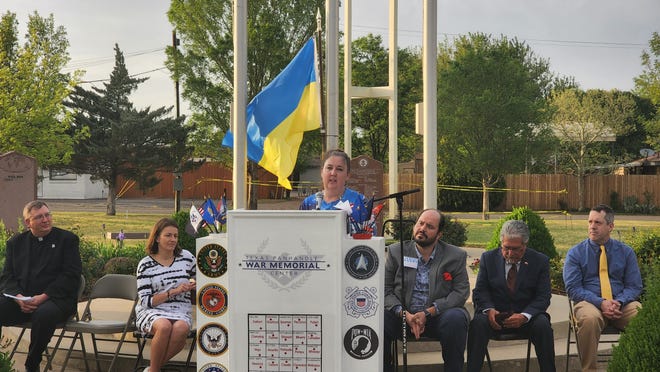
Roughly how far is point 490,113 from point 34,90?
1770cm

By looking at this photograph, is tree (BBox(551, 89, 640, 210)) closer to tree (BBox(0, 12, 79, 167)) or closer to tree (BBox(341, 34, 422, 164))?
tree (BBox(341, 34, 422, 164))

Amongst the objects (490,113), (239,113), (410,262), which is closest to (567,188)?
(490,113)

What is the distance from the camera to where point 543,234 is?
32.5ft

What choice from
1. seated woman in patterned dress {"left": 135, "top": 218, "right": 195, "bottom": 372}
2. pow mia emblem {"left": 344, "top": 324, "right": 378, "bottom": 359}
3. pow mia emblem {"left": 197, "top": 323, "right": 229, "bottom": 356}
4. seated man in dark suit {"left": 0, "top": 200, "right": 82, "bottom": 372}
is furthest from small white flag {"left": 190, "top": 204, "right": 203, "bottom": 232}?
seated man in dark suit {"left": 0, "top": 200, "right": 82, "bottom": 372}

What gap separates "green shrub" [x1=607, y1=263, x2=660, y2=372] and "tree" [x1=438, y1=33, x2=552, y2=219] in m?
28.7

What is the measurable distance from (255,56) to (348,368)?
30.4m

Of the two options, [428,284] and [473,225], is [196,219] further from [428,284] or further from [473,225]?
[473,225]

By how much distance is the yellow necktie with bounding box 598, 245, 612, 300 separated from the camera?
6.46 metres

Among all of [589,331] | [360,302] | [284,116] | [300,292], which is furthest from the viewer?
[284,116]

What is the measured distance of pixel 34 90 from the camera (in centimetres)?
2703

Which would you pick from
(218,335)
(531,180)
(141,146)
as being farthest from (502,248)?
(531,180)

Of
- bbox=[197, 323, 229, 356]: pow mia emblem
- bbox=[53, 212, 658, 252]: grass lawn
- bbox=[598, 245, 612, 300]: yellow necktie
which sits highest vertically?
bbox=[598, 245, 612, 300]: yellow necktie

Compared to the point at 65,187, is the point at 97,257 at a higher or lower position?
lower


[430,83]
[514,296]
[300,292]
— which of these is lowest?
[514,296]
